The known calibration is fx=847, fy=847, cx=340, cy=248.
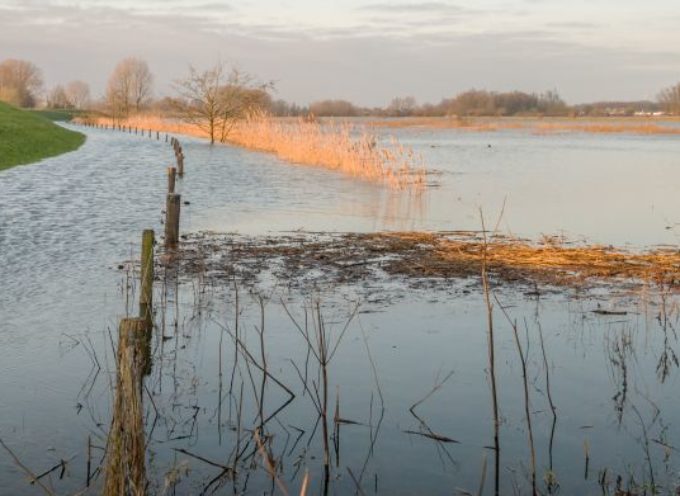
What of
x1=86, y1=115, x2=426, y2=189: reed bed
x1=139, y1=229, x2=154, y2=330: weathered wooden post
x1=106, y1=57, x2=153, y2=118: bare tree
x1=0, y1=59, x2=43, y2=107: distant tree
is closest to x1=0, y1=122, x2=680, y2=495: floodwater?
x1=139, y1=229, x2=154, y2=330: weathered wooden post

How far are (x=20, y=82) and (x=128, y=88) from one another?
43.0 metres

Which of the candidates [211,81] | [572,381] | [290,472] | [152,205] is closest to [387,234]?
[152,205]

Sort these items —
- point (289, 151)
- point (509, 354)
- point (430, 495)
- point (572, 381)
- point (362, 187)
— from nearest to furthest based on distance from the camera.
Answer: point (430, 495)
point (572, 381)
point (509, 354)
point (362, 187)
point (289, 151)

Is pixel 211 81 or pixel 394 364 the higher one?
pixel 211 81

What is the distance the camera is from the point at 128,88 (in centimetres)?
11219

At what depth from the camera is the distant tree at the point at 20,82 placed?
421 ft

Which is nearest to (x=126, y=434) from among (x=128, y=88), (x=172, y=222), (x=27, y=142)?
(x=172, y=222)

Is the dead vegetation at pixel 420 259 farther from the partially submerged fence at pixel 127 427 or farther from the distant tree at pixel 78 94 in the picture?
the distant tree at pixel 78 94

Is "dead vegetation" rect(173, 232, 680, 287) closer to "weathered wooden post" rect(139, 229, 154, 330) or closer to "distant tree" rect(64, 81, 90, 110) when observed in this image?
"weathered wooden post" rect(139, 229, 154, 330)

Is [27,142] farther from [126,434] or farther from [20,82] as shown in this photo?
[20,82]

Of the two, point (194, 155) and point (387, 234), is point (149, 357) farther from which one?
point (194, 155)

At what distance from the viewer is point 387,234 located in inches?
591

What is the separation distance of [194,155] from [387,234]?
83.2 feet

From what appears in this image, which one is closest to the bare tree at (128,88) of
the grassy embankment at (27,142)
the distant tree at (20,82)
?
the distant tree at (20,82)
